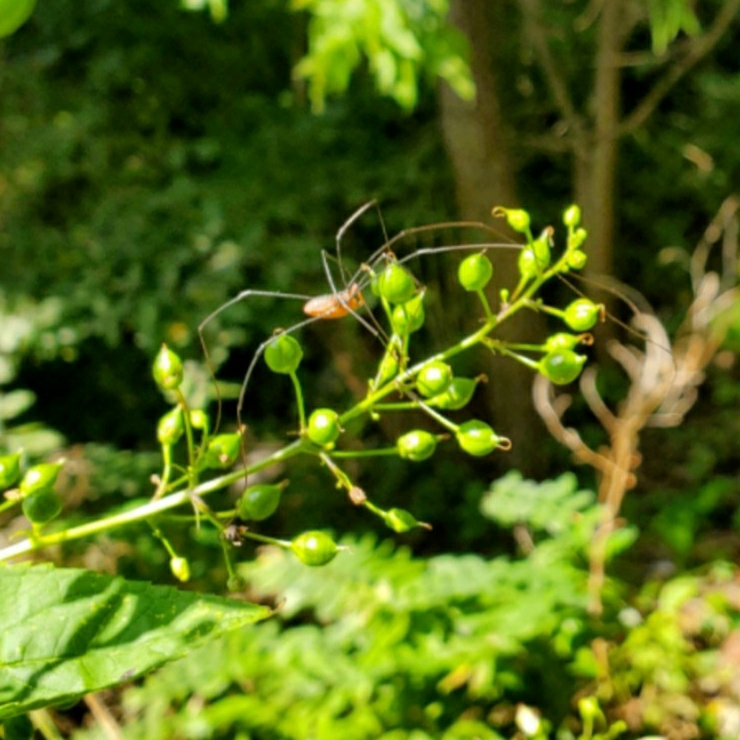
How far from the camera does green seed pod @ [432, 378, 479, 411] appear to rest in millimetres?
668

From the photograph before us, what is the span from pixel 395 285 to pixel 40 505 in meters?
0.31

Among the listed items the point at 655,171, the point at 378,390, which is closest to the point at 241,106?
the point at 655,171

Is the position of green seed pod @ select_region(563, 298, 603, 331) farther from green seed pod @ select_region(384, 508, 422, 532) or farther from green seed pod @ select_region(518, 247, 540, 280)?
green seed pod @ select_region(384, 508, 422, 532)

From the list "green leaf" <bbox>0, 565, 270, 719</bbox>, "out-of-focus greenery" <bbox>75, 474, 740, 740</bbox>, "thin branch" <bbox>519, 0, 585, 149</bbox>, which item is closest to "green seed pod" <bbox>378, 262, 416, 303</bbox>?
"green leaf" <bbox>0, 565, 270, 719</bbox>

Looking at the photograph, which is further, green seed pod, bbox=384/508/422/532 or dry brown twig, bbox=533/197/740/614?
dry brown twig, bbox=533/197/740/614

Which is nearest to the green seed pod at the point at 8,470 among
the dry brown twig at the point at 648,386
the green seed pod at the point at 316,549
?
the green seed pod at the point at 316,549

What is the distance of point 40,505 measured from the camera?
63 cm

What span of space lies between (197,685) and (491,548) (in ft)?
4.43

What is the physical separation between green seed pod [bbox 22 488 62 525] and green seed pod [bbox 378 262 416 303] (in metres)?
0.29

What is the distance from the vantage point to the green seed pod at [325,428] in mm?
640

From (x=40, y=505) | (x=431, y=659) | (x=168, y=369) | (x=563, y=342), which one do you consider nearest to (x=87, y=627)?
(x=40, y=505)

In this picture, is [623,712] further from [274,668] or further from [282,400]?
[282,400]

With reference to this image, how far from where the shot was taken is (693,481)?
3.07 m

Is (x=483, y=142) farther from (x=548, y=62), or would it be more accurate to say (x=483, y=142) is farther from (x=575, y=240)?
(x=575, y=240)
